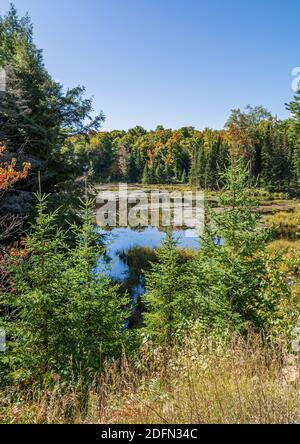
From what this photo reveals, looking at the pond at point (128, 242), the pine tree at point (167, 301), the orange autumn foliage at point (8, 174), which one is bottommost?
the pond at point (128, 242)

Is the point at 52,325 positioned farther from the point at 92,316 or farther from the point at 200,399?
the point at 200,399

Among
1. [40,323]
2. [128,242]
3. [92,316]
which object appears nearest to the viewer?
[40,323]

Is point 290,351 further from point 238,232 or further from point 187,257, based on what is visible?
point 187,257

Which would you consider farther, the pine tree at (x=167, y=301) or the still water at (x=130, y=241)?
the still water at (x=130, y=241)

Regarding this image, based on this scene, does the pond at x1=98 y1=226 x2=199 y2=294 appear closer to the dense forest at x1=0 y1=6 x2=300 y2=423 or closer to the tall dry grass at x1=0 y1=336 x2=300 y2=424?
the dense forest at x1=0 y1=6 x2=300 y2=423

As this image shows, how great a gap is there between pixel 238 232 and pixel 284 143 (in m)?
57.4

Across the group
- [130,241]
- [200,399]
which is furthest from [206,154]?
[200,399]

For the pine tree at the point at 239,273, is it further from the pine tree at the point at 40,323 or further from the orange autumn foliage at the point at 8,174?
the orange autumn foliage at the point at 8,174

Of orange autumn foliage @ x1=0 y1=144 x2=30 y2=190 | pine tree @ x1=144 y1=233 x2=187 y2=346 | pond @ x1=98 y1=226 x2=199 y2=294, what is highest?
orange autumn foliage @ x1=0 y1=144 x2=30 y2=190

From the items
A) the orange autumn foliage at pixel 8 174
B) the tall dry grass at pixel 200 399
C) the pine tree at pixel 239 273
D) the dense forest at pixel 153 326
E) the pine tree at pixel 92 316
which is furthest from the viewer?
the orange autumn foliage at pixel 8 174

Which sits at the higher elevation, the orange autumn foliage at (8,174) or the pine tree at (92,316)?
the orange autumn foliage at (8,174)

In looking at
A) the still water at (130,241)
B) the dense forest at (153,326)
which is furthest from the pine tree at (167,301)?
the still water at (130,241)

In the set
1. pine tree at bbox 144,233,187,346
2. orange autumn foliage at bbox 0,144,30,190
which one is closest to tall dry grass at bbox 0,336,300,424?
pine tree at bbox 144,233,187,346

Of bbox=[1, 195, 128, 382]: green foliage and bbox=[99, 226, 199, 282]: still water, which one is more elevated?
bbox=[1, 195, 128, 382]: green foliage
